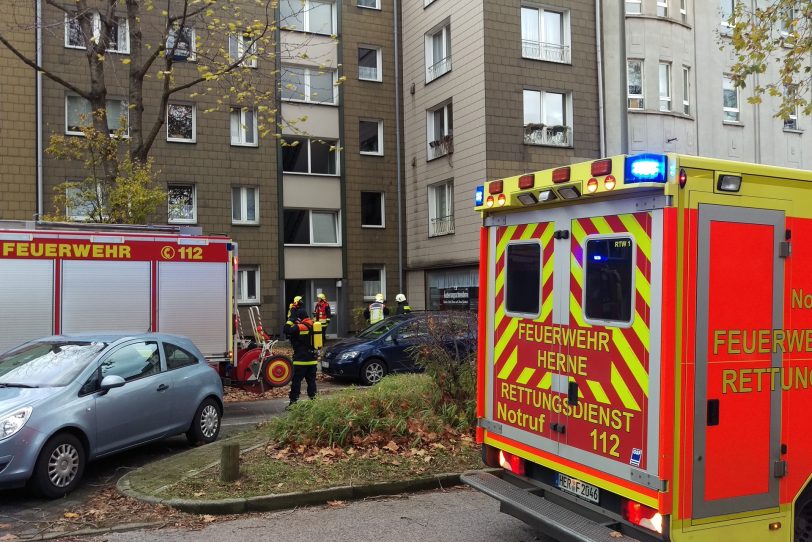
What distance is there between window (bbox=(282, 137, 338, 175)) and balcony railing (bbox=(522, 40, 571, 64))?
25.6ft

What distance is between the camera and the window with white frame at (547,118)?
22.3 metres

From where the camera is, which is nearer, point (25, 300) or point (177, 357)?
point (177, 357)

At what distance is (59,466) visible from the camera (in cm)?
672

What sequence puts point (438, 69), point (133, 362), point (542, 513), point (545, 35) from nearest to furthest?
point (542, 513)
point (133, 362)
point (545, 35)
point (438, 69)

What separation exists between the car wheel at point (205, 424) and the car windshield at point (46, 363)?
65.1 inches

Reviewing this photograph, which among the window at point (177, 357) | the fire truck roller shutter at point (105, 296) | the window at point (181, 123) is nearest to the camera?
the window at point (177, 357)

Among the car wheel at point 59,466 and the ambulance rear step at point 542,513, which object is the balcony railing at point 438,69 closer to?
the car wheel at point 59,466

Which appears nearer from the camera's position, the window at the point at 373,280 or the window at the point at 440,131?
the window at the point at 440,131

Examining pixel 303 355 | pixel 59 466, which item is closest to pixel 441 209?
pixel 303 355

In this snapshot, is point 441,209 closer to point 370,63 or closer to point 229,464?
point 370,63

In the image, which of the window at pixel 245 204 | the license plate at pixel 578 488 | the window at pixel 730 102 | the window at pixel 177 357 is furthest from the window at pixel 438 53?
the license plate at pixel 578 488

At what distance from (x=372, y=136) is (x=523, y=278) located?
2223cm

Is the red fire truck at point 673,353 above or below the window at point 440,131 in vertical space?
below

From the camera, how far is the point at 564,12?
2297 cm
